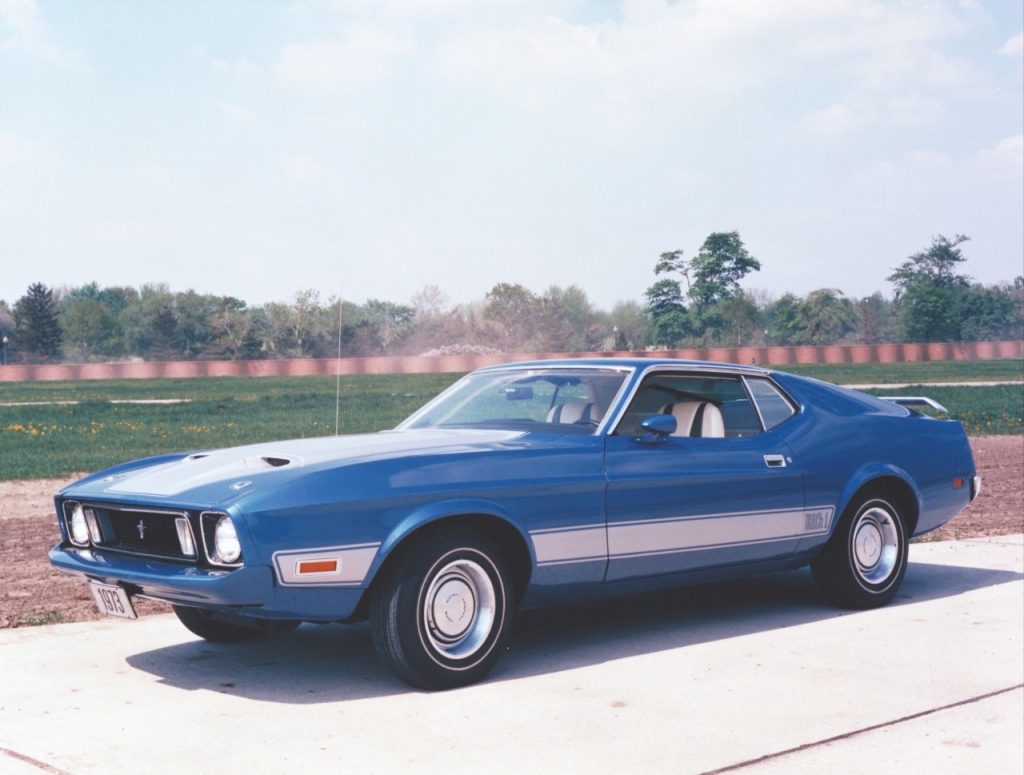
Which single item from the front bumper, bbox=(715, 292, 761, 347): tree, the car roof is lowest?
the front bumper

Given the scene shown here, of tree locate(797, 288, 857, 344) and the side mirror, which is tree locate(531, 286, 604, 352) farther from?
the side mirror

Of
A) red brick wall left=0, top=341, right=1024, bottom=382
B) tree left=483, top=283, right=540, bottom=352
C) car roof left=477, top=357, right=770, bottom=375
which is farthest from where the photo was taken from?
tree left=483, top=283, right=540, bottom=352

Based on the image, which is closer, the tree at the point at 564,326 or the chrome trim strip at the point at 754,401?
the chrome trim strip at the point at 754,401

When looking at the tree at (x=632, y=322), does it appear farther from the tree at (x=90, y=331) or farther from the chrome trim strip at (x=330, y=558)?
the chrome trim strip at (x=330, y=558)

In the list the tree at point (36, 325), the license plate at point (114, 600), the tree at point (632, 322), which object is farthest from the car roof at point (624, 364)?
the tree at point (36, 325)

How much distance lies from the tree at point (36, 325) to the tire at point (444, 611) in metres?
111

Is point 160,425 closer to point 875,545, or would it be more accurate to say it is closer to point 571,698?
point 875,545

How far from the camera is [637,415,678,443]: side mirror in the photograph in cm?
623

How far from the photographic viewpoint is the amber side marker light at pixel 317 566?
5203 mm

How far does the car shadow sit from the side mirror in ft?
3.36

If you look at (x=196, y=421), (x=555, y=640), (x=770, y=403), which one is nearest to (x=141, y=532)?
(x=555, y=640)

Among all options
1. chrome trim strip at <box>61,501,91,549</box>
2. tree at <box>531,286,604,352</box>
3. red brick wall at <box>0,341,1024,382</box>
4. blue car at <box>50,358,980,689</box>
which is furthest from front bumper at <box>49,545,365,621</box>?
tree at <box>531,286,604,352</box>

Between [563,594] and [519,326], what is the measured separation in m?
104

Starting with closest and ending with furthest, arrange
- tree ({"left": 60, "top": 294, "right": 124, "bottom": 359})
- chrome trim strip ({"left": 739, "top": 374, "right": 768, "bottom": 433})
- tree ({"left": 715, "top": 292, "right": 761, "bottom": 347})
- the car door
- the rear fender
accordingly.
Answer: the car door < chrome trim strip ({"left": 739, "top": 374, "right": 768, "bottom": 433}) < the rear fender < tree ({"left": 715, "top": 292, "right": 761, "bottom": 347}) < tree ({"left": 60, "top": 294, "right": 124, "bottom": 359})
